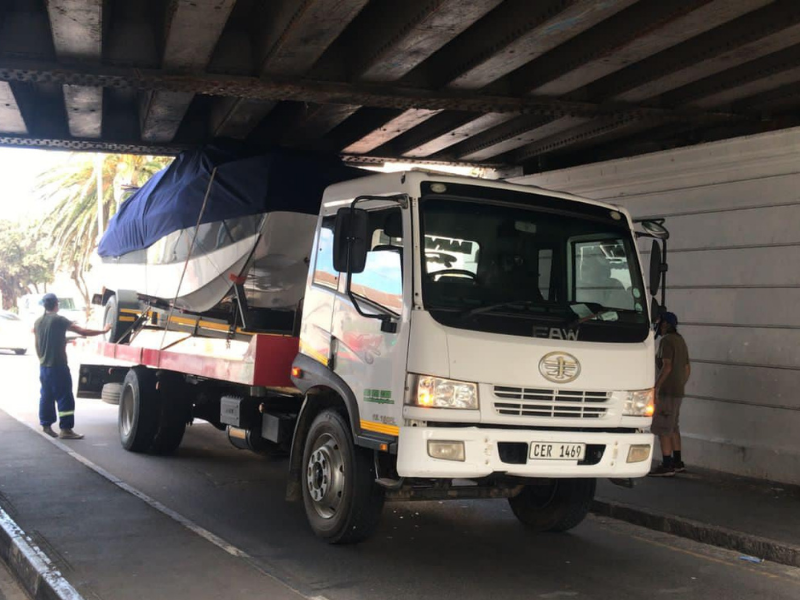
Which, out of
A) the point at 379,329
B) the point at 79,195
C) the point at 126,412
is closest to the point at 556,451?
the point at 379,329

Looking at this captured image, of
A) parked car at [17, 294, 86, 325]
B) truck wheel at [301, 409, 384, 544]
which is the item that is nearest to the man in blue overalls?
truck wheel at [301, 409, 384, 544]

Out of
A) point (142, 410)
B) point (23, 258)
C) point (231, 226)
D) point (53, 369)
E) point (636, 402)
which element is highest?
point (23, 258)

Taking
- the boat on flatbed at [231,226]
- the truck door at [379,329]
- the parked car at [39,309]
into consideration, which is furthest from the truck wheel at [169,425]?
the parked car at [39,309]

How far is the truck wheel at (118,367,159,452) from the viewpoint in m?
10.1

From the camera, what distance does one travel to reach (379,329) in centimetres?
599

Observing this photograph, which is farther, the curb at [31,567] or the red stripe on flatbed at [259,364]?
the red stripe on flatbed at [259,364]

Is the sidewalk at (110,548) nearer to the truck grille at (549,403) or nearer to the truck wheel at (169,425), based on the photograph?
the truck wheel at (169,425)

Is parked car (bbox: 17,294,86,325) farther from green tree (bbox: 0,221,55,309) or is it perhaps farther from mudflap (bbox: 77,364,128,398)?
green tree (bbox: 0,221,55,309)

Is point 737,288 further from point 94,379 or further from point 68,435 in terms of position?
point 68,435

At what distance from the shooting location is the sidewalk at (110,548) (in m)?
5.26

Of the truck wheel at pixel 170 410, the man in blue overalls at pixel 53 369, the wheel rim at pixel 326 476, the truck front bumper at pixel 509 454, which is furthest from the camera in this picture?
the man in blue overalls at pixel 53 369

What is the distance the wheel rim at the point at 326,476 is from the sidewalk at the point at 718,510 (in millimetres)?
2976

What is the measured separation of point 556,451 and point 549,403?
0.31 meters

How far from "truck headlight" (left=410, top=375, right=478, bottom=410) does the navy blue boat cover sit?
3.29m
